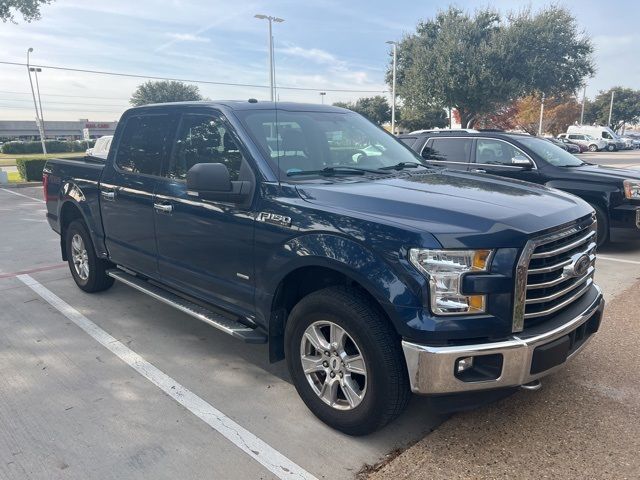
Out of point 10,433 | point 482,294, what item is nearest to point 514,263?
point 482,294

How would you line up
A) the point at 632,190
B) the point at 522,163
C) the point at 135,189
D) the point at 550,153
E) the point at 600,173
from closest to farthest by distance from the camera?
the point at 135,189, the point at 632,190, the point at 600,173, the point at 522,163, the point at 550,153

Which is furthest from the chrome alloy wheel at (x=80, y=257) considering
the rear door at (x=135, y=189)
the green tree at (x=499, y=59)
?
the green tree at (x=499, y=59)

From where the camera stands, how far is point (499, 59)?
2639cm

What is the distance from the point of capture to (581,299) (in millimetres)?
3139

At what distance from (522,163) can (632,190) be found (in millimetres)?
1548

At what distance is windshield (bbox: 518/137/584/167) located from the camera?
7912mm

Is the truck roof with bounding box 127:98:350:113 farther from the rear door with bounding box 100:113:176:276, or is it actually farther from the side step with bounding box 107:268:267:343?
the side step with bounding box 107:268:267:343

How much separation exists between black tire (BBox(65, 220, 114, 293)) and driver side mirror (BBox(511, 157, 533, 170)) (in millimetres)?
6072

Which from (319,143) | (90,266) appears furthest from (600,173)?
(90,266)

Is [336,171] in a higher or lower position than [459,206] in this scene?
higher

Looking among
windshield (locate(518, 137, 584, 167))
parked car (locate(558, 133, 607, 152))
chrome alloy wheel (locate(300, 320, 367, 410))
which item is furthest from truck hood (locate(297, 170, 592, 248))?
parked car (locate(558, 133, 607, 152))

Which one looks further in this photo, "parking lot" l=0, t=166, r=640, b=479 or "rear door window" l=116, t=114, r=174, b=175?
"rear door window" l=116, t=114, r=174, b=175

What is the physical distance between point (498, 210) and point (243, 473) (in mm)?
1926

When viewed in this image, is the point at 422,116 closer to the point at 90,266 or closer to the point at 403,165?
the point at 90,266
